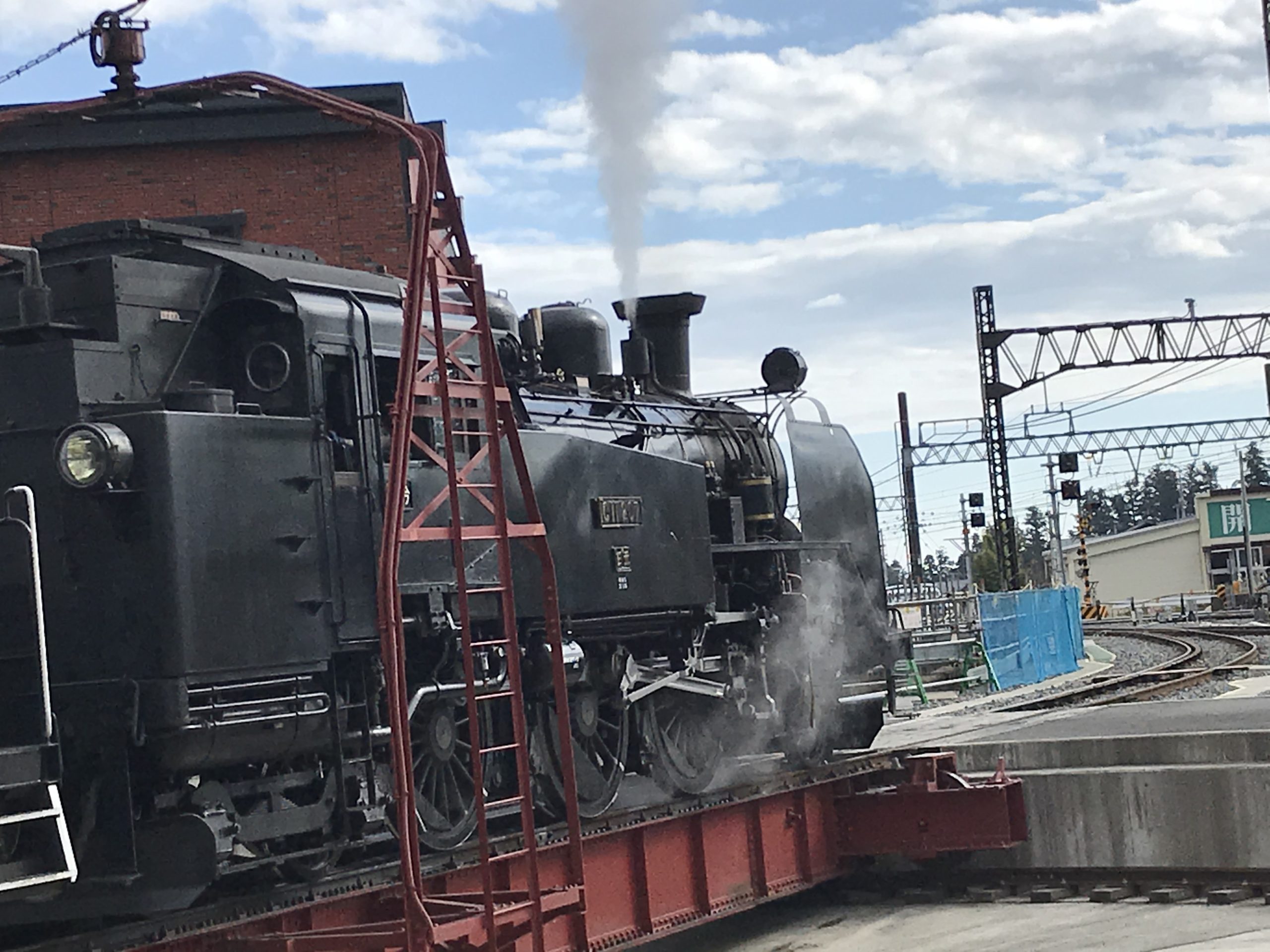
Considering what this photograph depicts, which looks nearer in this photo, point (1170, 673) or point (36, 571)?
point (36, 571)

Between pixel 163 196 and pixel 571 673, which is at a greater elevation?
pixel 163 196

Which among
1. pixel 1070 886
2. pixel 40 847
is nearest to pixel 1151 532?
pixel 1070 886

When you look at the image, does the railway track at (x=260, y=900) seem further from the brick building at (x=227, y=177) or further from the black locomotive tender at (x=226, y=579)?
the brick building at (x=227, y=177)

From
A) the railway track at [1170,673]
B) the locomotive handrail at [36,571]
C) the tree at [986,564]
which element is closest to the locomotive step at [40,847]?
the locomotive handrail at [36,571]

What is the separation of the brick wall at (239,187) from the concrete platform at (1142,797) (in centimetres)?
1217

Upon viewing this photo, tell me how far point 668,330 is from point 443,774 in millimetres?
5554

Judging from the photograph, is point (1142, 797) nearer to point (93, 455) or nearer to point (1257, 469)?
point (93, 455)

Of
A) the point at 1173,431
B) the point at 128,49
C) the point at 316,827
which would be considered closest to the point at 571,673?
the point at 316,827

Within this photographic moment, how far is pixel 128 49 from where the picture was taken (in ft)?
26.0

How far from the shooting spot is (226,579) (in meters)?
7.77

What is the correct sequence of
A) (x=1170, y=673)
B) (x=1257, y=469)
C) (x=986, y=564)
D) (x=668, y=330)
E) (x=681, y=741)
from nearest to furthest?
(x=681, y=741) → (x=668, y=330) → (x=1170, y=673) → (x=986, y=564) → (x=1257, y=469)

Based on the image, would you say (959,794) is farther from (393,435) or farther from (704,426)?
(393,435)

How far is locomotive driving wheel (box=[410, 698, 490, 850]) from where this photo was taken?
9.09 metres

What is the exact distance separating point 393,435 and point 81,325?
1.75 metres
